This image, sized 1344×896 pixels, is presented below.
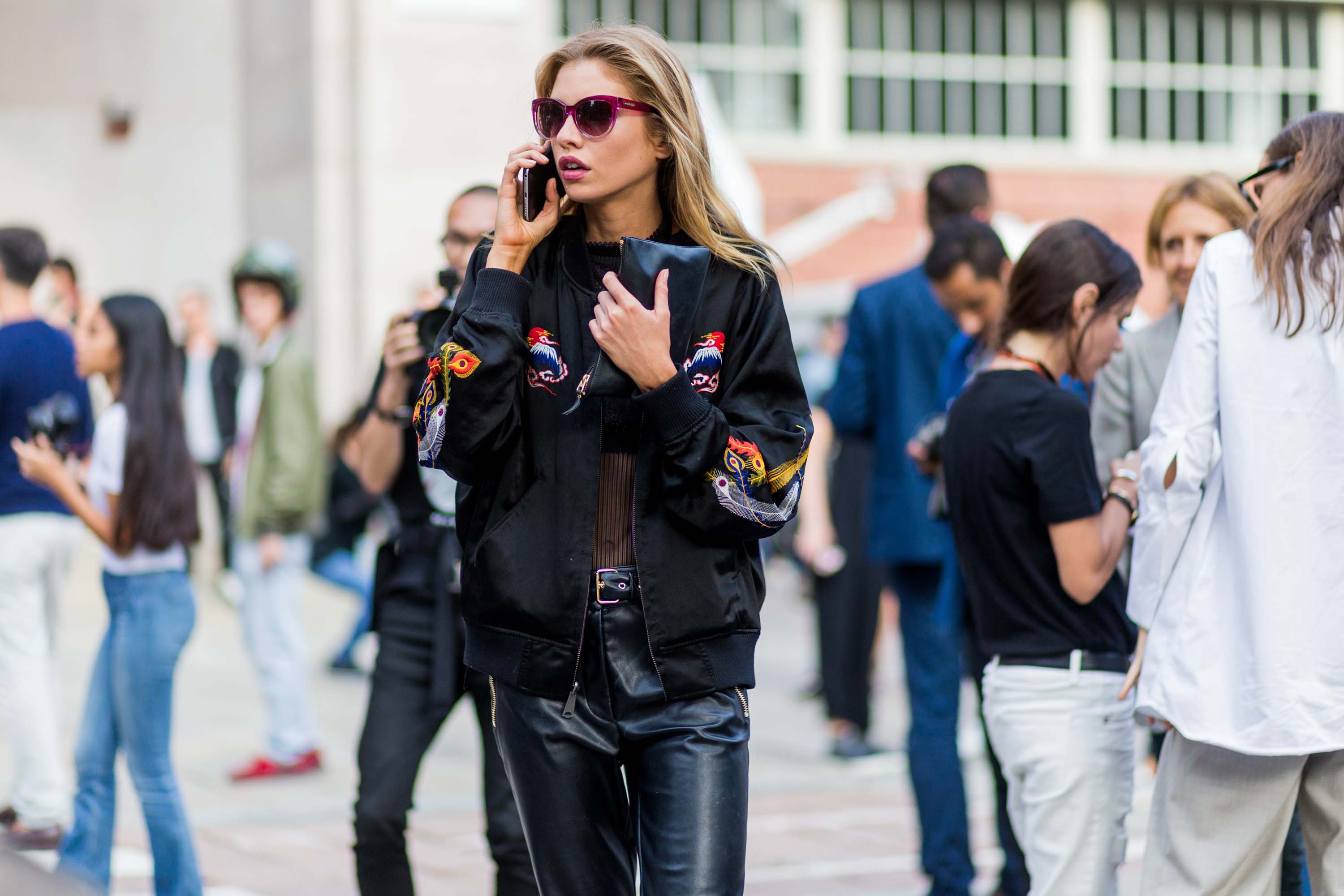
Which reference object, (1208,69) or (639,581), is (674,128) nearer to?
(639,581)

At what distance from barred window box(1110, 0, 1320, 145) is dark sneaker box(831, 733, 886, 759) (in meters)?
17.2

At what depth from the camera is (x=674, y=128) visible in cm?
288

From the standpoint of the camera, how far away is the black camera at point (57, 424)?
5086 millimetres

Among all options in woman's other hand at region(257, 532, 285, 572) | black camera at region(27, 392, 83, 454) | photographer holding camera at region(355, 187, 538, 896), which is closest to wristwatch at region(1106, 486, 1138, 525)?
photographer holding camera at region(355, 187, 538, 896)

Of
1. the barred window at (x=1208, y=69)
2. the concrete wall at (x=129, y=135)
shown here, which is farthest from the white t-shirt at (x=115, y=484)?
the barred window at (x=1208, y=69)

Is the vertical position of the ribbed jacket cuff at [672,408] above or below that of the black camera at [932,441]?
above

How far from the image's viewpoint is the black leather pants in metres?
2.74

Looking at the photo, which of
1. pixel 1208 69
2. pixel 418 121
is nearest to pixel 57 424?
pixel 418 121

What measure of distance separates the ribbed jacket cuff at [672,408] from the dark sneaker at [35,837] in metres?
3.54

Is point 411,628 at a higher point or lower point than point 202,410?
lower

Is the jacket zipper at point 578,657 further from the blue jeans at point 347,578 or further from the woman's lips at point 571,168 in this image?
the blue jeans at point 347,578

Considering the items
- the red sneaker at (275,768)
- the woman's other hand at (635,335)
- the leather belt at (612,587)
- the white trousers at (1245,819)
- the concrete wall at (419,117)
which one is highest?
the concrete wall at (419,117)

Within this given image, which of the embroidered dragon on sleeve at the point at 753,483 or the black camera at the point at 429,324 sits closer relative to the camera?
the embroidered dragon on sleeve at the point at 753,483

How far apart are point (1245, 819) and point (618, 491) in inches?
55.5
